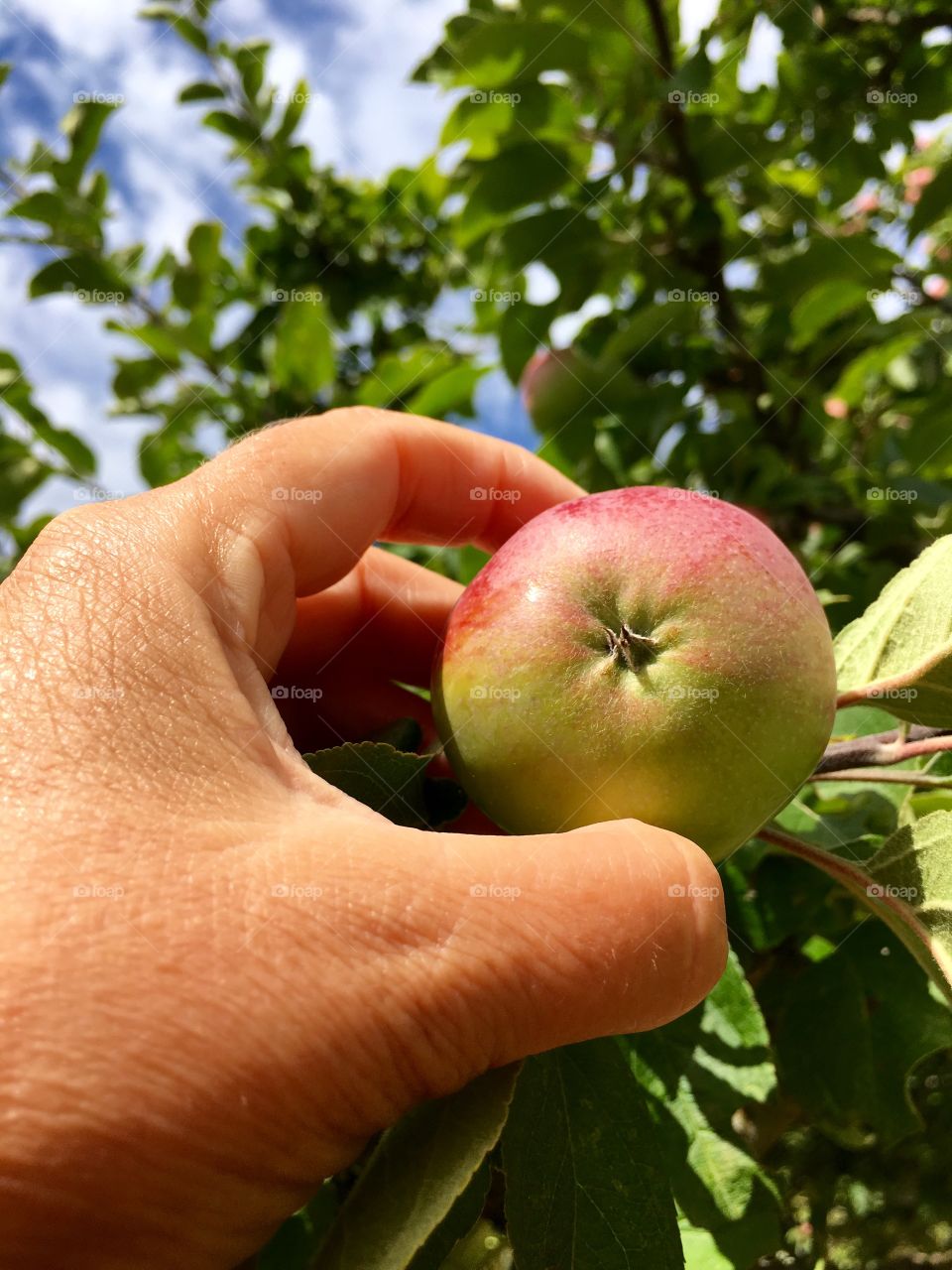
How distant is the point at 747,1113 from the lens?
1257mm

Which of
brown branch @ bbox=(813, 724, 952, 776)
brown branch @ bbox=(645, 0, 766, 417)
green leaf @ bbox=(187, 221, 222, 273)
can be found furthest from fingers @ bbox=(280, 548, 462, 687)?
green leaf @ bbox=(187, 221, 222, 273)

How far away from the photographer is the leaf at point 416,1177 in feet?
1.90

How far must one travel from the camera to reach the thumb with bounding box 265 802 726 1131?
58cm

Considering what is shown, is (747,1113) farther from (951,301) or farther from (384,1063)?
(951,301)

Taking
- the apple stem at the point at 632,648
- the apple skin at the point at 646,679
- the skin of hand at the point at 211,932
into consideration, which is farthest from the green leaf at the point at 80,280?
the apple stem at the point at 632,648

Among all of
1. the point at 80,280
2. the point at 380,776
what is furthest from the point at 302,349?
the point at 380,776

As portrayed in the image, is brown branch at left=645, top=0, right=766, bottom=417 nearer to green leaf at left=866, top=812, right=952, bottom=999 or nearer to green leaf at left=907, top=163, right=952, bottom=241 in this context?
green leaf at left=907, top=163, right=952, bottom=241

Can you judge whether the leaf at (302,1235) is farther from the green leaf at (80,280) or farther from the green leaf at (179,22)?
the green leaf at (179,22)

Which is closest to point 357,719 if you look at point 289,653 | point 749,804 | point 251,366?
point 289,653

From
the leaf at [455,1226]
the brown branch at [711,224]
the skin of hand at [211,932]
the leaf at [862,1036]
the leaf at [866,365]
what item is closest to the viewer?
the skin of hand at [211,932]

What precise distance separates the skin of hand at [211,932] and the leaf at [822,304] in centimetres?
120

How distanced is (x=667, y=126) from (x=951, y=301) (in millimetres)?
639

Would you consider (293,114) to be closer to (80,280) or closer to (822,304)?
(80,280)

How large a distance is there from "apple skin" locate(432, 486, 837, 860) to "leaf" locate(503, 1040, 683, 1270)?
216 millimetres
